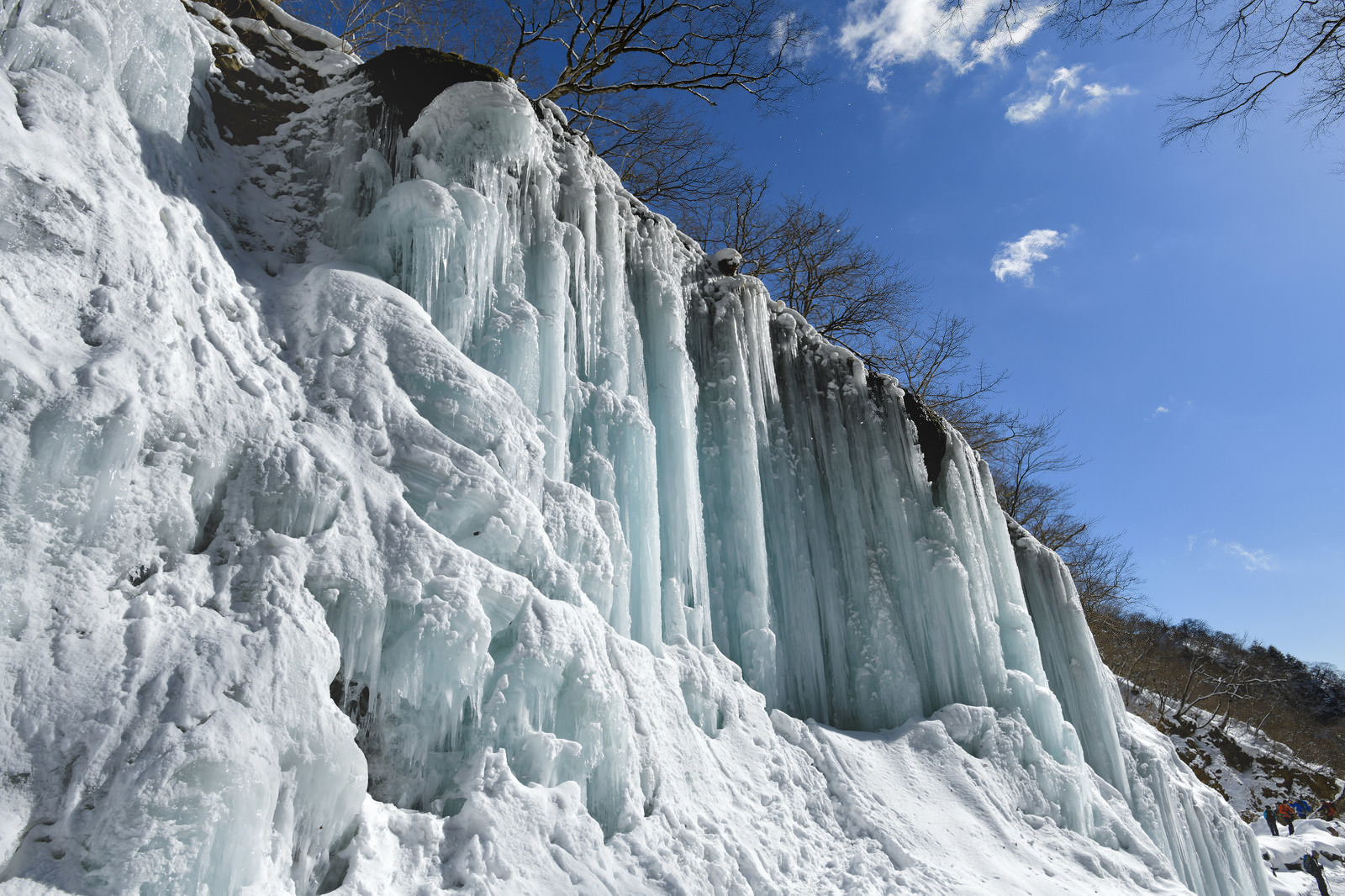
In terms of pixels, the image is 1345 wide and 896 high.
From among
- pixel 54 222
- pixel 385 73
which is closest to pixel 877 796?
pixel 54 222

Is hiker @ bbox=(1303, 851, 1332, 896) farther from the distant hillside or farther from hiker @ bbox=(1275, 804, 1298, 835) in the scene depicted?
the distant hillside

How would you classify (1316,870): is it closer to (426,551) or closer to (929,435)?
(929,435)

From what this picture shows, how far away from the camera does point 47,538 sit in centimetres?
247

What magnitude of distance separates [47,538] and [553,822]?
7.20 feet

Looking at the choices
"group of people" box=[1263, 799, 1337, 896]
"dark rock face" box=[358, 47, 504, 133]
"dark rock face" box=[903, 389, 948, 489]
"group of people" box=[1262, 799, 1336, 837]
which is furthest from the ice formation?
"group of people" box=[1262, 799, 1336, 837]

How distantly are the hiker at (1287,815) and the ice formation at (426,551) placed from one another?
14.6m

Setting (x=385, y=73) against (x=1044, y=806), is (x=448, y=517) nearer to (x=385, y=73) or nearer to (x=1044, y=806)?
(x=385, y=73)

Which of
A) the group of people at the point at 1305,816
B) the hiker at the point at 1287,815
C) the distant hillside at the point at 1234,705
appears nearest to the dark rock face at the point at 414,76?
the group of people at the point at 1305,816

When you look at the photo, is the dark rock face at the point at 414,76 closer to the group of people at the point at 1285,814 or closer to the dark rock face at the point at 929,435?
the dark rock face at the point at 929,435

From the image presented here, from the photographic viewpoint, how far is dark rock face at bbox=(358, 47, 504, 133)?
16.0 ft

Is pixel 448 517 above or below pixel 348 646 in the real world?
above

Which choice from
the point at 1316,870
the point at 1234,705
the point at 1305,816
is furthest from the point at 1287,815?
the point at 1234,705

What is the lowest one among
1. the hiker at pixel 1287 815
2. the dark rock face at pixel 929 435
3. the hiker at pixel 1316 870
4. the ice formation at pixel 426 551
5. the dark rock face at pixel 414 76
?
the hiker at pixel 1316 870

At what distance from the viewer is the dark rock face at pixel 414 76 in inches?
192
